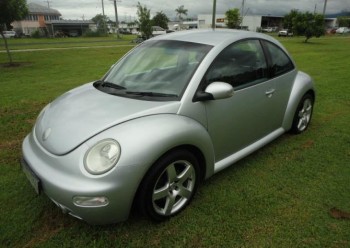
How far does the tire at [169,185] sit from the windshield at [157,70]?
588 mm

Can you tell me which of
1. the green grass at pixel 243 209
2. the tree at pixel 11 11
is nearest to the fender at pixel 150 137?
the green grass at pixel 243 209

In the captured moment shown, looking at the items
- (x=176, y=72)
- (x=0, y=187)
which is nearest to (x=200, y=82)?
(x=176, y=72)

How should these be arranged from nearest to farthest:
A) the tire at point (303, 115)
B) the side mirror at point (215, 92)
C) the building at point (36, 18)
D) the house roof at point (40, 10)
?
the side mirror at point (215, 92) → the tire at point (303, 115) → the building at point (36, 18) → the house roof at point (40, 10)

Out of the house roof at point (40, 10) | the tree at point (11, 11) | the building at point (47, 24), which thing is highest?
the house roof at point (40, 10)

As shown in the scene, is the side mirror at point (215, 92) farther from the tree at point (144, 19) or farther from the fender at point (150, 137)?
the tree at point (144, 19)

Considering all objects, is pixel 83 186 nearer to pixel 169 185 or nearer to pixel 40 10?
pixel 169 185

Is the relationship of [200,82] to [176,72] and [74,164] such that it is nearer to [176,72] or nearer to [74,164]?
[176,72]

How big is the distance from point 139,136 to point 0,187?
1.94m

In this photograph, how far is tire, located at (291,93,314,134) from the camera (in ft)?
14.4

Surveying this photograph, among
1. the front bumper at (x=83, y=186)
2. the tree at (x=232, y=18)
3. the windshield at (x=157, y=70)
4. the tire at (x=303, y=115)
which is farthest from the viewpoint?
the tree at (x=232, y=18)

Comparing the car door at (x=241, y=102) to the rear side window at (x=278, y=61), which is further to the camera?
the rear side window at (x=278, y=61)

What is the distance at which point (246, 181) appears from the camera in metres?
3.37

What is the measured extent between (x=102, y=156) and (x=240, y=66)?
1840 millimetres

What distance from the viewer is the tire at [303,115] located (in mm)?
4402
